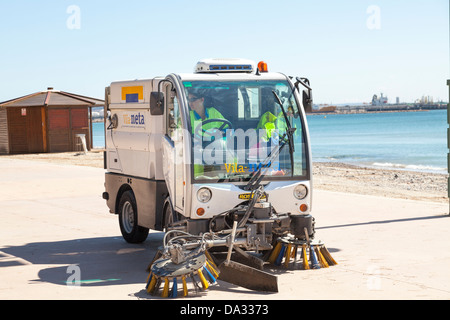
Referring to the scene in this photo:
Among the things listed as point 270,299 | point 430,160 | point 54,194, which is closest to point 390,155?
point 430,160

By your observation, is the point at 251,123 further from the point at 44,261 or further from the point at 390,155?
the point at 390,155

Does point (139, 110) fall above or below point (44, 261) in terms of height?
above

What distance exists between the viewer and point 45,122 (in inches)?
1367

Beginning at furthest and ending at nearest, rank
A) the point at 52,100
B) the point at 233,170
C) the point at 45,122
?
the point at 45,122, the point at 52,100, the point at 233,170

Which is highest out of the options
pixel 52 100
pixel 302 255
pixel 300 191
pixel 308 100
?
pixel 52 100

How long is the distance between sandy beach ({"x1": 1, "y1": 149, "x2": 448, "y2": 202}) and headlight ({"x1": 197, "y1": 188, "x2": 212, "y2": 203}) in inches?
418

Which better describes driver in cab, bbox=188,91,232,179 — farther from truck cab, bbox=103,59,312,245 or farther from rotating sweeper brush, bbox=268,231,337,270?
rotating sweeper brush, bbox=268,231,337,270

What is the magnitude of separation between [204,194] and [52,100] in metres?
27.1

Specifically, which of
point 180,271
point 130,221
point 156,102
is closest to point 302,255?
point 180,271

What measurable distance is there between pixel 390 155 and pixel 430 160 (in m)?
5.50

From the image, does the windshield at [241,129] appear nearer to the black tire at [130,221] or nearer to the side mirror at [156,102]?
the side mirror at [156,102]

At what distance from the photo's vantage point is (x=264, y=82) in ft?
29.8

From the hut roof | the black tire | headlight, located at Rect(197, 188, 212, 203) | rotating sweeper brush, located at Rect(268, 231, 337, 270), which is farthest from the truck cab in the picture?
the hut roof

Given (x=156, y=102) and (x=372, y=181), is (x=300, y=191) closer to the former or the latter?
(x=156, y=102)
